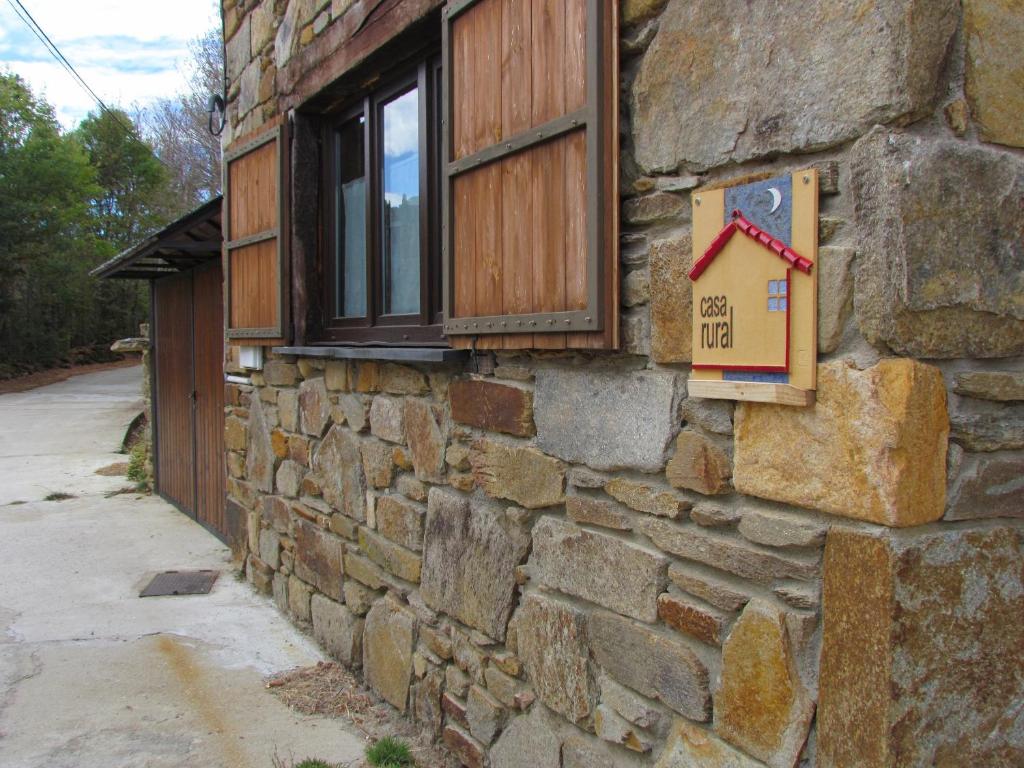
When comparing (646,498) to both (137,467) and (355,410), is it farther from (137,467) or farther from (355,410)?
(137,467)

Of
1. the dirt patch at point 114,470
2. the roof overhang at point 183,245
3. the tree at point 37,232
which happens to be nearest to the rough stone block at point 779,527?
the roof overhang at point 183,245

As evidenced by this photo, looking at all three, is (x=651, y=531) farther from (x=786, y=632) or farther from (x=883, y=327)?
(x=883, y=327)

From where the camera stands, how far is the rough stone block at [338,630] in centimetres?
363

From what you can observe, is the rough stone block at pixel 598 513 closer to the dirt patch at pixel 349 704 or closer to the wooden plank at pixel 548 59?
the wooden plank at pixel 548 59

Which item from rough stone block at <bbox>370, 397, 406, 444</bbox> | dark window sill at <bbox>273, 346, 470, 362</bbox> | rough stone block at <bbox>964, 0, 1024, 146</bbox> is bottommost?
rough stone block at <bbox>370, 397, 406, 444</bbox>

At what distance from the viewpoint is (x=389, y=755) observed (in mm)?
2953

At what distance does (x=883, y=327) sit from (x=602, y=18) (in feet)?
3.45

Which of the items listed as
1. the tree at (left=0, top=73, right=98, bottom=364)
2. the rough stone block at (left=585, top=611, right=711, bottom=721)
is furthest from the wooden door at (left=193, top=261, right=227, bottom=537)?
the tree at (left=0, top=73, right=98, bottom=364)

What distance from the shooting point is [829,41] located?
1586mm

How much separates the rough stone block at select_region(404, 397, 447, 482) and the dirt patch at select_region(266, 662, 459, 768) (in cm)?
95

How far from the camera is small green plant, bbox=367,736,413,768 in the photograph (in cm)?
292

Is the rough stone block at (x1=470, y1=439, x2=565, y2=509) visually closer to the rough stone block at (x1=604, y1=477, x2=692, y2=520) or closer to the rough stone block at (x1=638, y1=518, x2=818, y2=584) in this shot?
the rough stone block at (x1=604, y1=477, x2=692, y2=520)

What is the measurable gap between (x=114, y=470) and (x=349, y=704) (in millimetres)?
6786

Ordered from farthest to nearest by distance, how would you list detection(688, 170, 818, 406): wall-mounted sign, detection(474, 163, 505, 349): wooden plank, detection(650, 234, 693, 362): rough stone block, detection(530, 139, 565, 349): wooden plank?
detection(474, 163, 505, 349): wooden plank → detection(530, 139, 565, 349): wooden plank → detection(650, 234, 693, 362): rough stone block → detection(688, 170, 818, 406): wall-mounted sign
